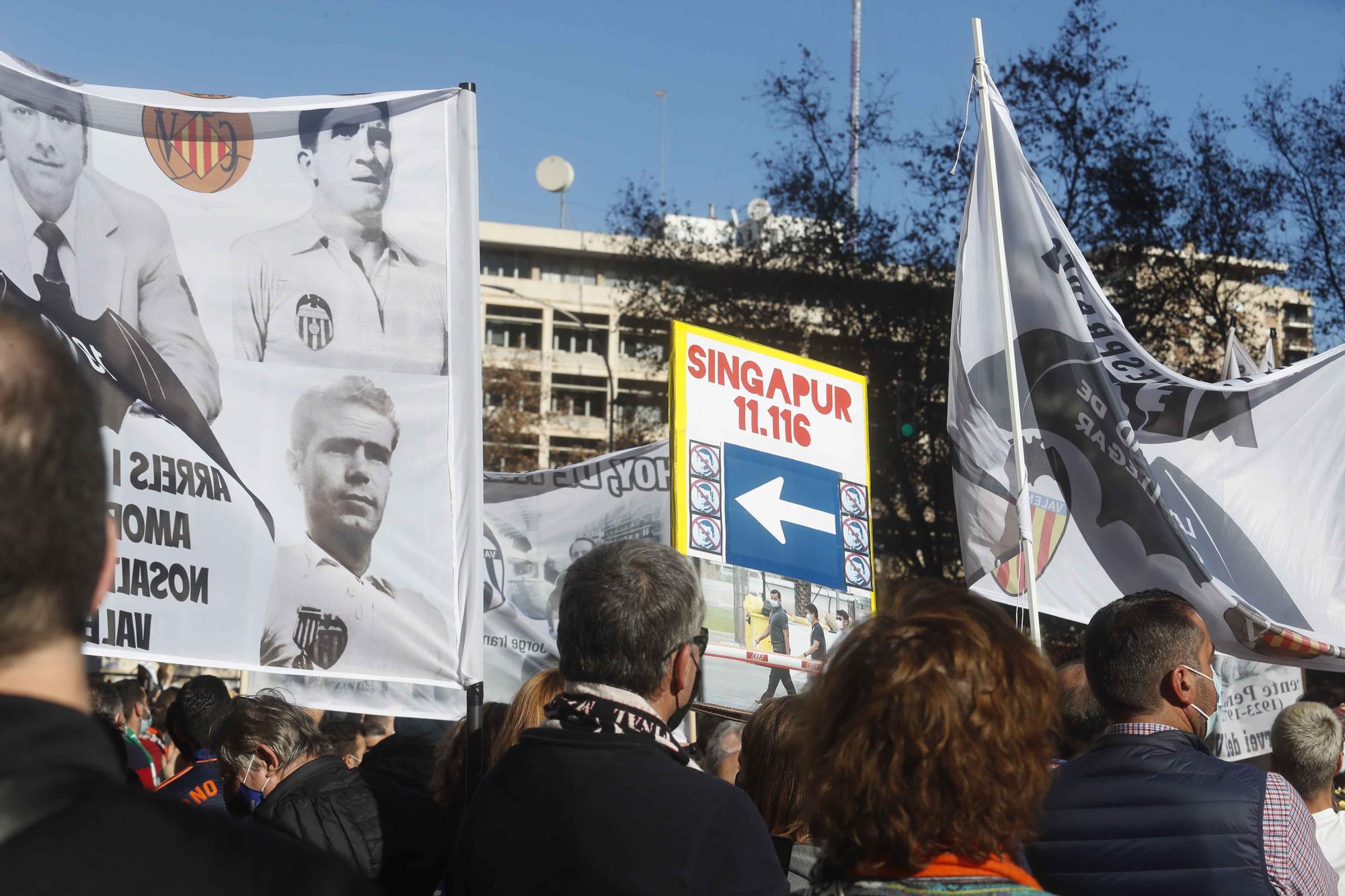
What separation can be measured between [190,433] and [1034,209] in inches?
153

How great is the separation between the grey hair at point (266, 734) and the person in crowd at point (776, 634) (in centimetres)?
185

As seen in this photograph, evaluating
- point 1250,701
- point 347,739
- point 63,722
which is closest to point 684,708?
point 63,722

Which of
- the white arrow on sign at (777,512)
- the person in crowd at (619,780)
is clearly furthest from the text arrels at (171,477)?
the white arrow on sign at (777,512)

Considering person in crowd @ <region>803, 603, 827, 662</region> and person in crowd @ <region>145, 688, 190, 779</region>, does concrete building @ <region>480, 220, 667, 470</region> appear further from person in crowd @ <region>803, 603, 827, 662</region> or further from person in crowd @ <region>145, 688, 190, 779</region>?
person in crowd @ <region>803, 603, 827, 662</region>

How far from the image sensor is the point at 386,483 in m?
4.02

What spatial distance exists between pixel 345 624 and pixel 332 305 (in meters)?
0.97

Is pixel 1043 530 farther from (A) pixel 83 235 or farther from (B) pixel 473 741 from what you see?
(A) pixel 83 235

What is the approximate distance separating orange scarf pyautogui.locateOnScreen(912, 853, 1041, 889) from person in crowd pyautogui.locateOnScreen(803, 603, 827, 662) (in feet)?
11.9

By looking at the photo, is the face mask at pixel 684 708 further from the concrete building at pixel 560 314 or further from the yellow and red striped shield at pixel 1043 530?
the concrete building at pixel 560 314

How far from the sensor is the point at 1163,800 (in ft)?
9.02

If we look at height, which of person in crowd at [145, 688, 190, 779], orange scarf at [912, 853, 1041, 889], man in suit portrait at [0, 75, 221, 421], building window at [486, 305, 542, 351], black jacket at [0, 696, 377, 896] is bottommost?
person in crowd at [145, 688, 190, 779]

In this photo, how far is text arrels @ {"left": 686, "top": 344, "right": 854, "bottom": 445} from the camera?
5.52 meters

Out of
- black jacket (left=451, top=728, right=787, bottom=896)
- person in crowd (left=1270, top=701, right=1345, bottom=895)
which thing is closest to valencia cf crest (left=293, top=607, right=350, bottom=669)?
black jacket (left=451, top=728, right=787, bottom=896)

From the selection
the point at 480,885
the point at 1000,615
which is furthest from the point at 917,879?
the point at 480,885
